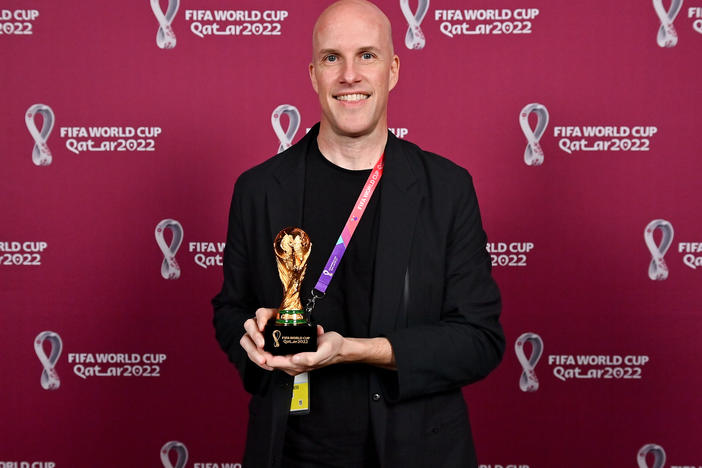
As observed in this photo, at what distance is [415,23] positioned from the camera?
2812 mm

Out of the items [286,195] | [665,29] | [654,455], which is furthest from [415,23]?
[654,455]

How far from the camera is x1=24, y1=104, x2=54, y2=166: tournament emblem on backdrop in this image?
2.91m

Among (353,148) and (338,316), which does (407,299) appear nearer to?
(338,316)

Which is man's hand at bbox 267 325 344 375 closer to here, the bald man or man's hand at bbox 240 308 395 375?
man's hand at bbox 240 308 395 375

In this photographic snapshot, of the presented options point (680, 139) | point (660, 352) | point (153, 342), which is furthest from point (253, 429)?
point (680, 139)

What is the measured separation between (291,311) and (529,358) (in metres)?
1.73

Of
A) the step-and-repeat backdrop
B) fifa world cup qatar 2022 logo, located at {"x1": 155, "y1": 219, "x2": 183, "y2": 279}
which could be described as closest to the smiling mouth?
the step-and-repeat backdrop

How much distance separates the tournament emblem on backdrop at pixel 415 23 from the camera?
9.19 ft

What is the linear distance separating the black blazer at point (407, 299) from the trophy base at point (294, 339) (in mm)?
218

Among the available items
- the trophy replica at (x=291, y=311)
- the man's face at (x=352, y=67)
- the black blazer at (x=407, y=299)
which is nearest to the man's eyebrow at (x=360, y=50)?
the man's face at (x=352, y=67)

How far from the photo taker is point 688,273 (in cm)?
282

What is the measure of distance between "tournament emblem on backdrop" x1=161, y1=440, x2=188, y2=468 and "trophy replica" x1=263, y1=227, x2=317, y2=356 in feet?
5.79

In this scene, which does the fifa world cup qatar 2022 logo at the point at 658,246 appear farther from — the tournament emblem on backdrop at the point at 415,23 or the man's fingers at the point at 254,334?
the man's fingers at the point at 254,334

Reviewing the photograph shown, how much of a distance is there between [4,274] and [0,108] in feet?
2.33
